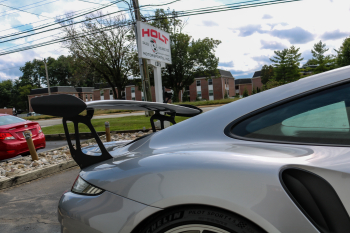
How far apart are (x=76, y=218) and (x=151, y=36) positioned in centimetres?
1249

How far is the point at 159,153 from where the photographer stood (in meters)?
1.57

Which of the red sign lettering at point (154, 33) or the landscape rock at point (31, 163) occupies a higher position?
the red sign lettering at point (154, 33)

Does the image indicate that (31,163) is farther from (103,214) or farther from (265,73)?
(265,73)

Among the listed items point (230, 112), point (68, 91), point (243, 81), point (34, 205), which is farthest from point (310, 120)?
point (243, 81)

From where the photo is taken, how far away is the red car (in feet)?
22.5

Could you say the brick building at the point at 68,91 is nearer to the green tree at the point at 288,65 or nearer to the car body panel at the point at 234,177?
the green tree at the point at 288,65

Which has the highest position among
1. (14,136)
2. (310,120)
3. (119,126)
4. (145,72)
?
(145,72)

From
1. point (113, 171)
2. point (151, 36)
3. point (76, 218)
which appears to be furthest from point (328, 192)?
point (151, 36)

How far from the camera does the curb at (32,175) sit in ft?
15.7

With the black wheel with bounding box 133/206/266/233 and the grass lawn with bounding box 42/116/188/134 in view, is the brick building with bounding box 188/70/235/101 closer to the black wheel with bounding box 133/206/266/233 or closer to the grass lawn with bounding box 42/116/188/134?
the grass lawn with bounding box 42/116/188/134

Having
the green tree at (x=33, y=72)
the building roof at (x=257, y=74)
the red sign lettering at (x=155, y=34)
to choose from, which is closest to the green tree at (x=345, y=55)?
the building roof at (x=257, y=74)

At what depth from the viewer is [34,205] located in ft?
12.8

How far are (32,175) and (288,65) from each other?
49.3m

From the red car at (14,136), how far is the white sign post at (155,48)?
6098mm
